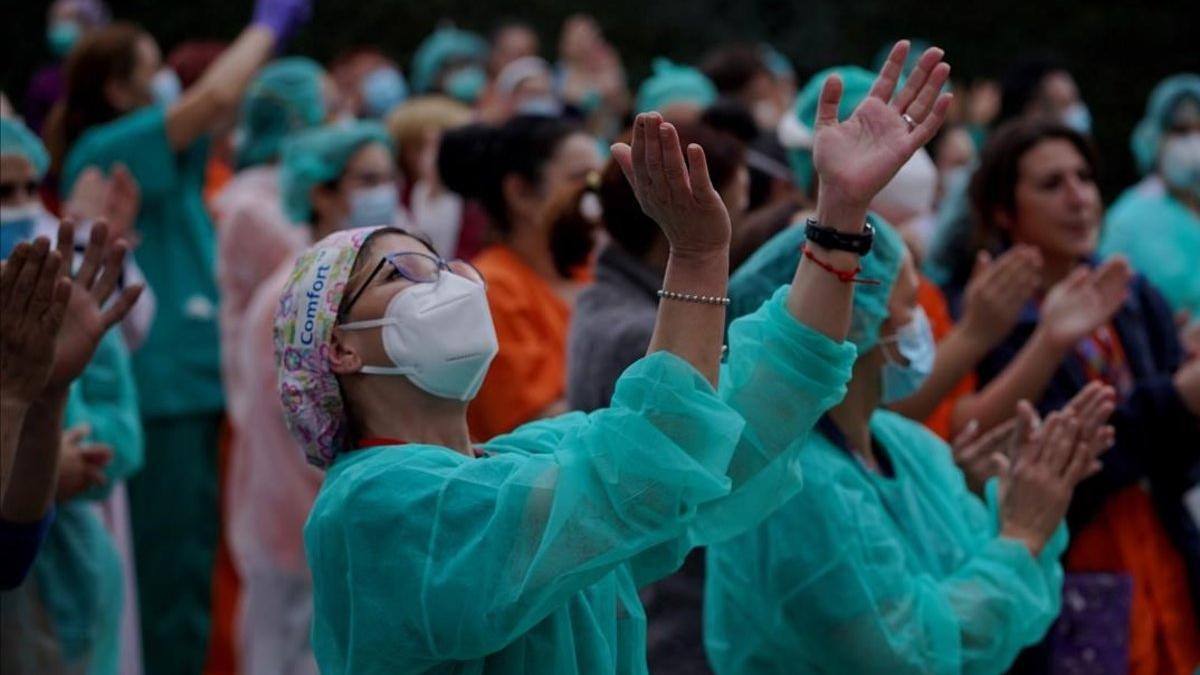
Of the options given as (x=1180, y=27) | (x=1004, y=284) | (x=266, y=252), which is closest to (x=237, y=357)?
(x=266, y=252)

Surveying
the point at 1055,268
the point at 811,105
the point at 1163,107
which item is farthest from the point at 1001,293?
the point at 1163,107

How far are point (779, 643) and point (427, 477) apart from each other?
3.37 ft

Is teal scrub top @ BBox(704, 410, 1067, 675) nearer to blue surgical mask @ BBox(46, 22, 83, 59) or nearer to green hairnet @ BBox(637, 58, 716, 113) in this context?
green hairnet @ BBox(637, 58, 716, 113)

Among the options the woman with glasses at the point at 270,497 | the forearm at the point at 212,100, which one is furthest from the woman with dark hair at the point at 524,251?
the forearm at the point at 212,100

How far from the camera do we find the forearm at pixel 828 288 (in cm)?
301

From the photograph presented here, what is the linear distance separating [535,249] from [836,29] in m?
7.82

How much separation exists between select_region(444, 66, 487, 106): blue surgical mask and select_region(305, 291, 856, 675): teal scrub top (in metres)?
7.43

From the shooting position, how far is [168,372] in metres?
7.26

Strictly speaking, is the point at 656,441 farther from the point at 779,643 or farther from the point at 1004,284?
the point at 1004,284

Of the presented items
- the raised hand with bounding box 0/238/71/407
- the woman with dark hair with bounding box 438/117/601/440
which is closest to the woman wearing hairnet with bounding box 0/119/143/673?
the raised hand with bounding box 0/238/71/407

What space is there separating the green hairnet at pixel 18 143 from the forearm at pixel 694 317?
2.17m

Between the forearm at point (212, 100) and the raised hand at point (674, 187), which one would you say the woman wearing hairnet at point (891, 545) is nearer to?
the raised hand at point (674, 187)

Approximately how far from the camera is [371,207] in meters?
6.86

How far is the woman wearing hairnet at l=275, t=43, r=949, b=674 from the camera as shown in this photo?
9.23 ft
